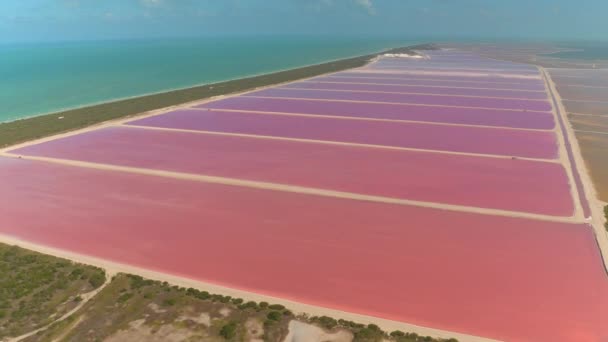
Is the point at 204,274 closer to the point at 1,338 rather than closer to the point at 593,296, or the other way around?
the point at 1,338

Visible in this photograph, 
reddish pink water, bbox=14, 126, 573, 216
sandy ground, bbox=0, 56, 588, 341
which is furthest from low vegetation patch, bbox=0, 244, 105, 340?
reddish pink water, bbox=14, 126, 573, 216

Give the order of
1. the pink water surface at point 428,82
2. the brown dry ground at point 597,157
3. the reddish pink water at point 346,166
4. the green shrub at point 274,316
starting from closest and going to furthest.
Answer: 1. the green shrub at point 274,316
2. the reddish pink water at point 346,166
3. the brown dry ground at point 597,157
4. the pink water surface at point 428,82

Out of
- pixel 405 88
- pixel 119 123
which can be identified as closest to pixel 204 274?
pixel 119 123

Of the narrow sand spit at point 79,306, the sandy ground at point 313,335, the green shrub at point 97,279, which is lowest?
the sandy ground at point 313,335

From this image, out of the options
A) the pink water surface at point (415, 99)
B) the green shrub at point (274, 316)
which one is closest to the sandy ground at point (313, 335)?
the green shrub at point (274, 316)

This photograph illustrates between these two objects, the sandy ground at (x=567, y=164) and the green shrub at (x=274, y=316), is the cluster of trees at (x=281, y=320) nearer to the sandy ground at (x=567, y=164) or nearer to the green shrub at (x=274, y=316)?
the green shrub at (x=274, y=316)

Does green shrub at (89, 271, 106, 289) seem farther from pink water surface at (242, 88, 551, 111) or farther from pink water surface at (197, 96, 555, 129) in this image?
pink water surface at (242, 88, 551, 111)

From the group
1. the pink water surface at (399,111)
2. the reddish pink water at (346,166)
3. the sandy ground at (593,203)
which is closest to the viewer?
the sandy ground at (593,203)
